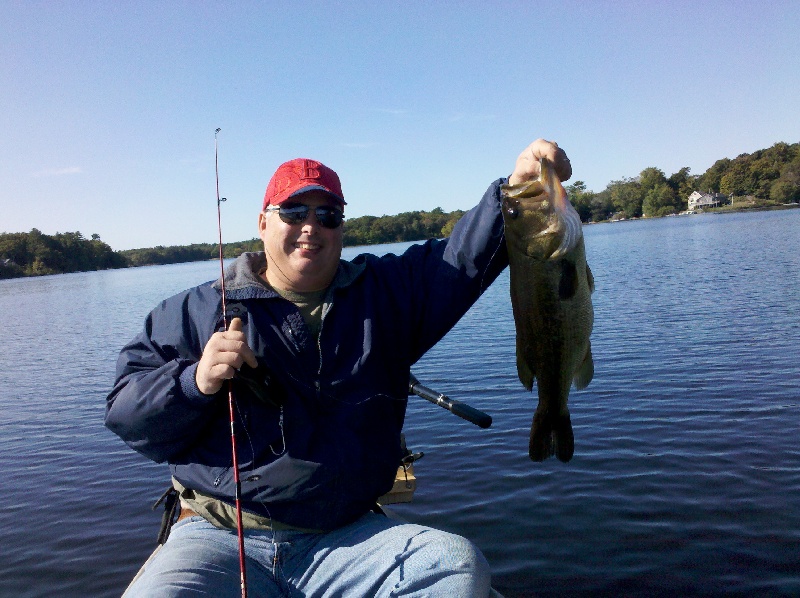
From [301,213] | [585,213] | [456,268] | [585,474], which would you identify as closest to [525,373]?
[456,268]

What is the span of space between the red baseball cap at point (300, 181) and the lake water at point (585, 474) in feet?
13.9

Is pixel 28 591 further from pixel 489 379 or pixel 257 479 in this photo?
pixel 489 379

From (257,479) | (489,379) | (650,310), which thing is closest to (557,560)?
(257,479)

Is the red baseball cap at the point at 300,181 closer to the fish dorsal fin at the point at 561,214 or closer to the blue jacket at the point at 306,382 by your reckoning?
the blue jacket at the point at 306,382

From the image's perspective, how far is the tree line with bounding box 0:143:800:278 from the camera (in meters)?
102

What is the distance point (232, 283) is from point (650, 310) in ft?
57.8

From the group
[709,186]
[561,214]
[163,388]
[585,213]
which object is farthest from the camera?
[709,186]

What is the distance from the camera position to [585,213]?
3782 inches

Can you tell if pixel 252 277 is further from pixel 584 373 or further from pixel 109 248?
pixel 109 248

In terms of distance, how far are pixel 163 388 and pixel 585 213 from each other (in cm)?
9845

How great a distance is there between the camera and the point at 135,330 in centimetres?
2538

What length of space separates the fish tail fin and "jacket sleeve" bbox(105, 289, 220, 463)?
1606 millimetres

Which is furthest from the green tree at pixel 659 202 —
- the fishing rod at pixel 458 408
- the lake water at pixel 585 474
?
the fishing rod at pixel 458 408

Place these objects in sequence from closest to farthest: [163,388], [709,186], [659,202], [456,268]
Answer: [163,388] → [456,268] → [659,202] → [709,186]
